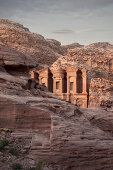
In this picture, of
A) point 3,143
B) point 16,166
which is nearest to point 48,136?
point 3,143

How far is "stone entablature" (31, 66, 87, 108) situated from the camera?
39688 millimetres

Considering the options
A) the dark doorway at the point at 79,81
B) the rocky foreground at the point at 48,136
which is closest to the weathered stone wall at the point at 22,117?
the rocky foreground at the point at 48,136

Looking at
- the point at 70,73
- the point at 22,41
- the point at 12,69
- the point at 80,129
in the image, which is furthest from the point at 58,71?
the point at 22,41

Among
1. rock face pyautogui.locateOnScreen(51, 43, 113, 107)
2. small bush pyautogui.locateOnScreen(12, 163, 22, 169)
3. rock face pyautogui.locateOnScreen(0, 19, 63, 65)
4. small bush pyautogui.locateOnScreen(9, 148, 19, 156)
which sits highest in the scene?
rock face pyautogui.locateOnScreen(0, 19, 63, 65)

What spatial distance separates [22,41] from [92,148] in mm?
74224

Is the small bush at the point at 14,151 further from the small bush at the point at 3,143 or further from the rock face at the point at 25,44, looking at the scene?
the rock face at the point at 25,44

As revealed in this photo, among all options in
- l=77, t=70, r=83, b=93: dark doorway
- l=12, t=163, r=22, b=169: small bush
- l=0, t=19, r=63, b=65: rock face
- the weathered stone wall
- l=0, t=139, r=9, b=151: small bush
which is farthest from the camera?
l=0, t=19, r=63, b=65: rock face

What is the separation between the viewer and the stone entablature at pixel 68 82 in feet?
130

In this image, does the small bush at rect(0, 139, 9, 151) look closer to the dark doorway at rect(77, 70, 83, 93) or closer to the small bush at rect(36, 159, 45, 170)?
the small bush at rect(36, 159, 45, 170)

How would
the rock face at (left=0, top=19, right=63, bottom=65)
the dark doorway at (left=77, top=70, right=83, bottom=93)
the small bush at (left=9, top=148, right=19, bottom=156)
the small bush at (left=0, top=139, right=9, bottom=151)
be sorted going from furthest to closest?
the rock face at (left=0, top=19, right=63, bottom=65)
the dark doorway at (left=77, top=70, right=83, bottom=93)
the small bush at (left=0, top=139, right=9, bottom=151)
the small bush at (left=9, top=148, right=19, bottom=156)

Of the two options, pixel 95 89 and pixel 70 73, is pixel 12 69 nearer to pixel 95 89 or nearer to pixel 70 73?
pixel 95 89

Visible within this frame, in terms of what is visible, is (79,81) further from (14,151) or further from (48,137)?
(14,151)

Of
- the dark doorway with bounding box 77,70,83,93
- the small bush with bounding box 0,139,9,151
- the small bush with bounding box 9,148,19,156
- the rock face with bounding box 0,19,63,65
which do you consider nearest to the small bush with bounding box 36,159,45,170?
the small bush with bounding box 9,148,19,156

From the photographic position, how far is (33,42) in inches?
3317
